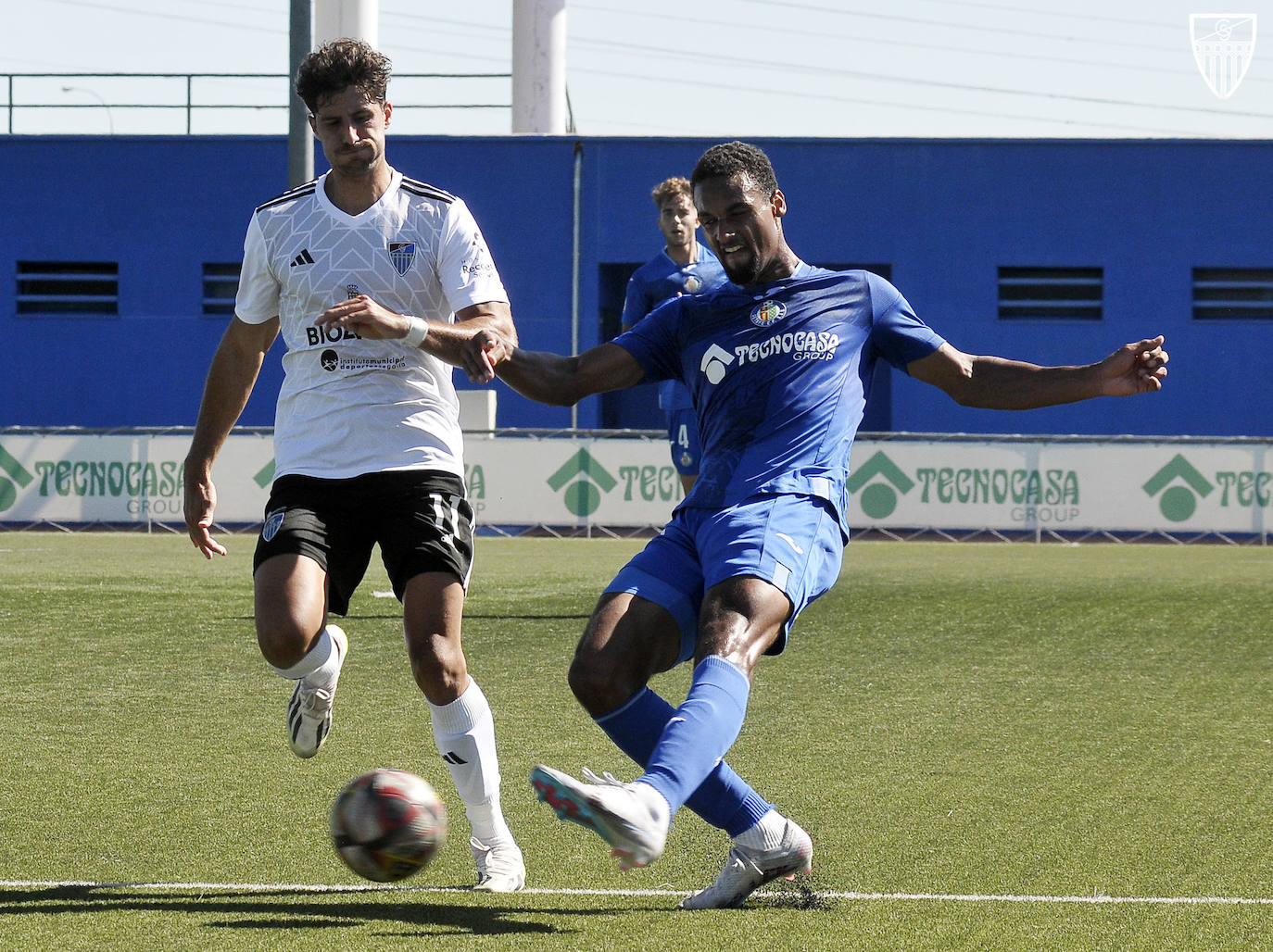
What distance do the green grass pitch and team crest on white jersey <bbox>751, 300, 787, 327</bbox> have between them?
152 cm

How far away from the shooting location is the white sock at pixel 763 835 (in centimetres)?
427

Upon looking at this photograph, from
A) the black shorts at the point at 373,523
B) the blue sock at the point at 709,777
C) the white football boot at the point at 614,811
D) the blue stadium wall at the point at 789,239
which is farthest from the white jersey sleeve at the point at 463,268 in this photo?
the blue stadium wall at the point at 789,239

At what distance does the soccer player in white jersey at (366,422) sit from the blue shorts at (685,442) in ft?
15.2

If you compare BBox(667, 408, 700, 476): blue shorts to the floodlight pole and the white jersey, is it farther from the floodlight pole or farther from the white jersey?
the white jersey

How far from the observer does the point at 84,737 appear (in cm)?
668

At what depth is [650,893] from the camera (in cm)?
434

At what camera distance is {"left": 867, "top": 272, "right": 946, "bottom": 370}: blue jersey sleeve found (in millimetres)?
4691

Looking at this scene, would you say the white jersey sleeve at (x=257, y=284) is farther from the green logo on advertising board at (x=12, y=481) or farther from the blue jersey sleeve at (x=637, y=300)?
the green logo on advertising board at (x=12, y=481)

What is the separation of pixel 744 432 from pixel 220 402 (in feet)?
5.69

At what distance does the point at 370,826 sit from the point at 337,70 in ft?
6.93

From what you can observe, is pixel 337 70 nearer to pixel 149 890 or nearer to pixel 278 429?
pixel 278 429

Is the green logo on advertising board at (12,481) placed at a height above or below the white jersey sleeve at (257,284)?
below

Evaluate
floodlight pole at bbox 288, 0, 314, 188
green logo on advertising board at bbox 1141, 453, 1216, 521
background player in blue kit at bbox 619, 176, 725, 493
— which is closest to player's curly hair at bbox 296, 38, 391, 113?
background player in blue kit at bbox 619, 176, 725, 493

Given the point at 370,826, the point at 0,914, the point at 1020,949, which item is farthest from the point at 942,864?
the point at 0,914
